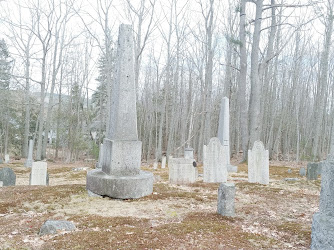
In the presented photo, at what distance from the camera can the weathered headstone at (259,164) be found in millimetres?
8539

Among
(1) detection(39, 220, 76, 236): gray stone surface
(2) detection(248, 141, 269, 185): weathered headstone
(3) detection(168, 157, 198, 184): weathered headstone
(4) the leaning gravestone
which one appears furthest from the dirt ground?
(2) detection(248, 141, 269, 185): weathered headstone

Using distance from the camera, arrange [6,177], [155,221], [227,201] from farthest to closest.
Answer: [6,177] < [227,201] < [155,221]

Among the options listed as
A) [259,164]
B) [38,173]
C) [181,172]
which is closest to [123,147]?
[181,172]

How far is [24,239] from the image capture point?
321 cm

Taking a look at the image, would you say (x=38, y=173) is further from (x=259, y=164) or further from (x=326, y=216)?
(x=326, y=216)

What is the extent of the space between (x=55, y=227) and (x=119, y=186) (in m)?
1.94

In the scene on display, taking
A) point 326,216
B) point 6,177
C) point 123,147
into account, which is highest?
point 123,147

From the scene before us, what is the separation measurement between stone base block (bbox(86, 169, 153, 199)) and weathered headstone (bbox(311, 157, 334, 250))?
12.5 feet

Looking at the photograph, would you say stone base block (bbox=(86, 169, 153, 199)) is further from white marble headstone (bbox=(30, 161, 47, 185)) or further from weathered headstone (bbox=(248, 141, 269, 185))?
weathered headstone (bbox=(248, 141, 269, 185))

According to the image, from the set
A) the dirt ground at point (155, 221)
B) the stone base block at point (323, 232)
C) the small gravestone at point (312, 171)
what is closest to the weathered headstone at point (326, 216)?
the stone base block at point (323, 232)

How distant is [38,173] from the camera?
28.5ft

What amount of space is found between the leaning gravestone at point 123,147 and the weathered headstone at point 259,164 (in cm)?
430

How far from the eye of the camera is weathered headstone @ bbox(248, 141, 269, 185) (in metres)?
8.54

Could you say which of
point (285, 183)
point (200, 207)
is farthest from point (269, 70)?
point (200, 207)
